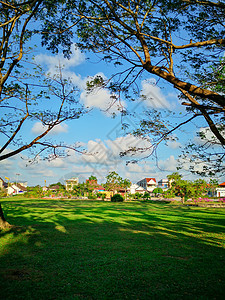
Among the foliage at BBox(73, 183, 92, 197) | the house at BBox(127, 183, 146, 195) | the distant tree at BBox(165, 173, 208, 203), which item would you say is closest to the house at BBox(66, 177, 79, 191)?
the foliage at BBox(73, 183, 92, 197)

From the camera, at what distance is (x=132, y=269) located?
11.8 ft

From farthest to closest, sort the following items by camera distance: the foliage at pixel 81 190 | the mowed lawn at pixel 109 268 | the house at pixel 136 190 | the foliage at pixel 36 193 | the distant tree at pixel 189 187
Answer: the house at pixel 136 190, the foliage at pixel 36 193, the foliage at pixel 81 190, the distant tree at pixel 189 187, the mowed lawn at pixel 109 268

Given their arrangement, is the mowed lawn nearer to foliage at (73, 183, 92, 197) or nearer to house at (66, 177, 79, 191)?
foliage at (73, 183, 92, 197)

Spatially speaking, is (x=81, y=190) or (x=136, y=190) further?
(x=136, y=190)

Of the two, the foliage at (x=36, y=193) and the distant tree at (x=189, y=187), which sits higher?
the distant tree at (x=189, y=187)

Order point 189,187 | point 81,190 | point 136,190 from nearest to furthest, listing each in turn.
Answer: point 189,187, point 81,190, point 136,190

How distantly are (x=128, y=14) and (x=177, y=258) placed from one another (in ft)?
19.4

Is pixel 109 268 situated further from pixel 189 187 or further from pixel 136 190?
pixel 136 190

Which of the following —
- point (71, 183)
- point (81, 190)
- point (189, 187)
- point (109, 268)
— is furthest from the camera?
point (71, 183)

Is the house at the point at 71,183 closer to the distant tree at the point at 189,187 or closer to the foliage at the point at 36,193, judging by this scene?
the foliage at the point at 36,193

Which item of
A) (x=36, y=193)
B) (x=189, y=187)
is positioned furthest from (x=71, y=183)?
(x=189, y=187)

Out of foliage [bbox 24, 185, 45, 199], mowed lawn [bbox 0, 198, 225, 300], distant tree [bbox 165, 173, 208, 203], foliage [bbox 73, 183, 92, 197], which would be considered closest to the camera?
mowed lawn [bbox 0, 198, 225, 300]

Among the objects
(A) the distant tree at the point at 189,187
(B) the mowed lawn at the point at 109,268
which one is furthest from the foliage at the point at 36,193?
(B) the mowed lawn at the point at 109,268

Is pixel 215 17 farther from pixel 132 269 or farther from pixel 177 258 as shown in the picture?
pixel 132 269
